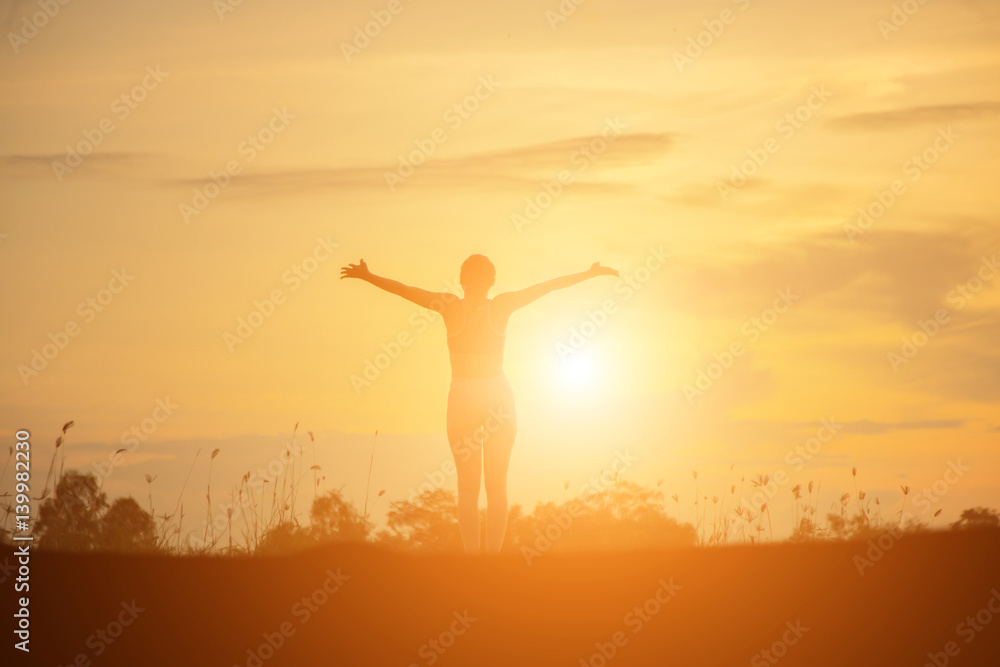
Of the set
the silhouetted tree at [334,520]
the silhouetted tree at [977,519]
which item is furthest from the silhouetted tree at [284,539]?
the silhouetted tree at [977,519]

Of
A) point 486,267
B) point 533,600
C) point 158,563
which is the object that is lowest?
point 533,600

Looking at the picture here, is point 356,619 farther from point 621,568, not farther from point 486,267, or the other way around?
point 486,267

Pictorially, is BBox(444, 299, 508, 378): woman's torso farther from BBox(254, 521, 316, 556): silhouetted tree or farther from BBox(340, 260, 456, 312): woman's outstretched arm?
BBox(254, 521, 316, 556): silhouetted tree

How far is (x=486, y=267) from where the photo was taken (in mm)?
11289

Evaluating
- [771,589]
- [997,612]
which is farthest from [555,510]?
[997,612]

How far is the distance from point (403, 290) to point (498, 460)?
6.82ft

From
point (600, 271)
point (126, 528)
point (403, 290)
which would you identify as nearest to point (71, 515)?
point (126, 528)

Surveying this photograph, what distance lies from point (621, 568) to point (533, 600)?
0.93 metres

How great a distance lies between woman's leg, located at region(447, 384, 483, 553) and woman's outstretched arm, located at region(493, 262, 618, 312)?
1047 millimetres

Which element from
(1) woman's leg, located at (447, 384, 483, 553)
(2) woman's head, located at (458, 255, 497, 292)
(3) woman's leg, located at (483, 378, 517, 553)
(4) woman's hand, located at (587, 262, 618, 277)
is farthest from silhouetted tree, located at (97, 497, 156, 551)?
(4) woman's hand, located at (587, 262, 618, 277)

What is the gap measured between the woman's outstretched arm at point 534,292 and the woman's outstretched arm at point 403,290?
0.55 m

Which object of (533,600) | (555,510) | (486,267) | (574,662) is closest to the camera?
(574,662)

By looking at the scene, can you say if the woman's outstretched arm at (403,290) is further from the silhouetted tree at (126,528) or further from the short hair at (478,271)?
the silhouetted tree at (126,528)

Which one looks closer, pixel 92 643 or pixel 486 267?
pixel 92 643
